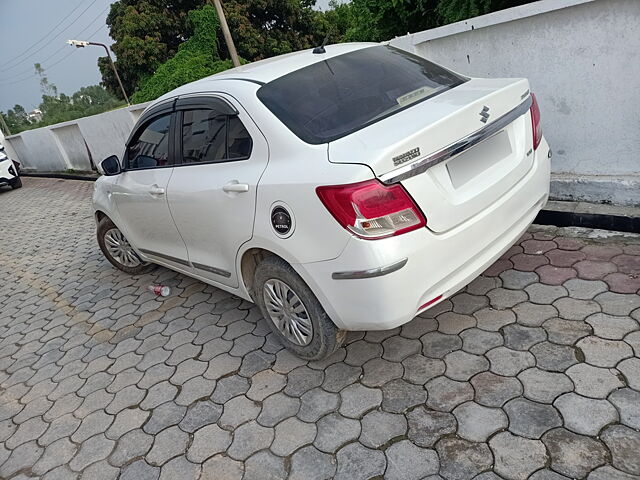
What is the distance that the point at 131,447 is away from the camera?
2.37m

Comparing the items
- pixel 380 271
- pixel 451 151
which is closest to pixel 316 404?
pixel 380 271

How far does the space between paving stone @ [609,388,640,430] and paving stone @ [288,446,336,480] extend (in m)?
1.20

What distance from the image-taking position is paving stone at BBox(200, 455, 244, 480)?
2074mm

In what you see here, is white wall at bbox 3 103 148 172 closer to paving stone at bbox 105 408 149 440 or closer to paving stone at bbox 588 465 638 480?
paving stone at bbox 105 408 149 440

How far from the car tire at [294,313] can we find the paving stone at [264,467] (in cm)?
60

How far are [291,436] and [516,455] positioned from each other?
Answer: 0.99 metres

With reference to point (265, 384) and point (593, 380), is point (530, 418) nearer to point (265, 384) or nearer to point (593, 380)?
point (593, 380)

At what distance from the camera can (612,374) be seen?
6.77 ft

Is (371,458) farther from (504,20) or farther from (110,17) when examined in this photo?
(110,17)

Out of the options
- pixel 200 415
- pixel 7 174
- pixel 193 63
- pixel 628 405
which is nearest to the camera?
pixel 628 405

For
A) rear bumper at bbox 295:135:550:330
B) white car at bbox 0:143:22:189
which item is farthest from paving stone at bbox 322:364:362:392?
white car at bbox 0:143:22:189

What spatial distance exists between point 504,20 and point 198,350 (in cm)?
328

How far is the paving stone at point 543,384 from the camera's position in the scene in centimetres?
204

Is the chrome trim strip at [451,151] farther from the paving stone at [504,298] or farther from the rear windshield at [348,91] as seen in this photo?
the paving stone at [504,298]
